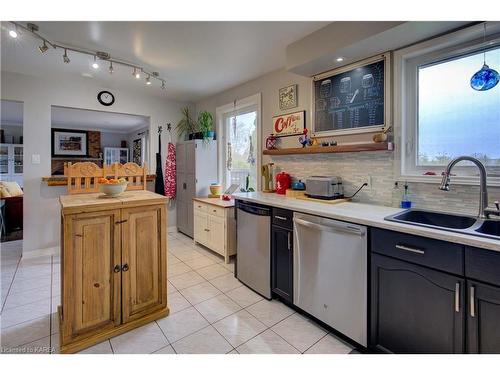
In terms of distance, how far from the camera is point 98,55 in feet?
8.95

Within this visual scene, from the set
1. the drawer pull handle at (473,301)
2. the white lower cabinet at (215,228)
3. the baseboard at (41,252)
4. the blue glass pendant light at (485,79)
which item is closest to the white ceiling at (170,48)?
the blue glass pendant light at (485,79)

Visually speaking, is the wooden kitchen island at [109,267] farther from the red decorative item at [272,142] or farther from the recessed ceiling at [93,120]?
the recessed ceiling at [93,120]

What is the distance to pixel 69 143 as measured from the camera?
7590mm

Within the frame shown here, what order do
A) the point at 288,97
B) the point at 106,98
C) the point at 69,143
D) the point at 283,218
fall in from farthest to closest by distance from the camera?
1. the point at 69,143
2. the point at 106,98
3. the point at 288,97
4. the point at 283,218

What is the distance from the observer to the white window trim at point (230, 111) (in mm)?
3477

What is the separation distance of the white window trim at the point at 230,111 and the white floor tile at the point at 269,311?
1580 mm

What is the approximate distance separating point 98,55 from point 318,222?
2.83 metres

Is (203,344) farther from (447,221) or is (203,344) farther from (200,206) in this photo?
(200,206)

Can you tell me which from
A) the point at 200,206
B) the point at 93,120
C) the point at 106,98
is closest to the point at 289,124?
the point at 200,206

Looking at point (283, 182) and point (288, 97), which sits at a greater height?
point (288, 97)

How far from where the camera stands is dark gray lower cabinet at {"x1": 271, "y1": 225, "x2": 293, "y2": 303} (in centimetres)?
214

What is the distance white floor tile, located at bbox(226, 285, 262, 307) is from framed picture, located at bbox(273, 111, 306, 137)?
178 cm

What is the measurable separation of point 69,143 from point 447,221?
9022 millimetres
